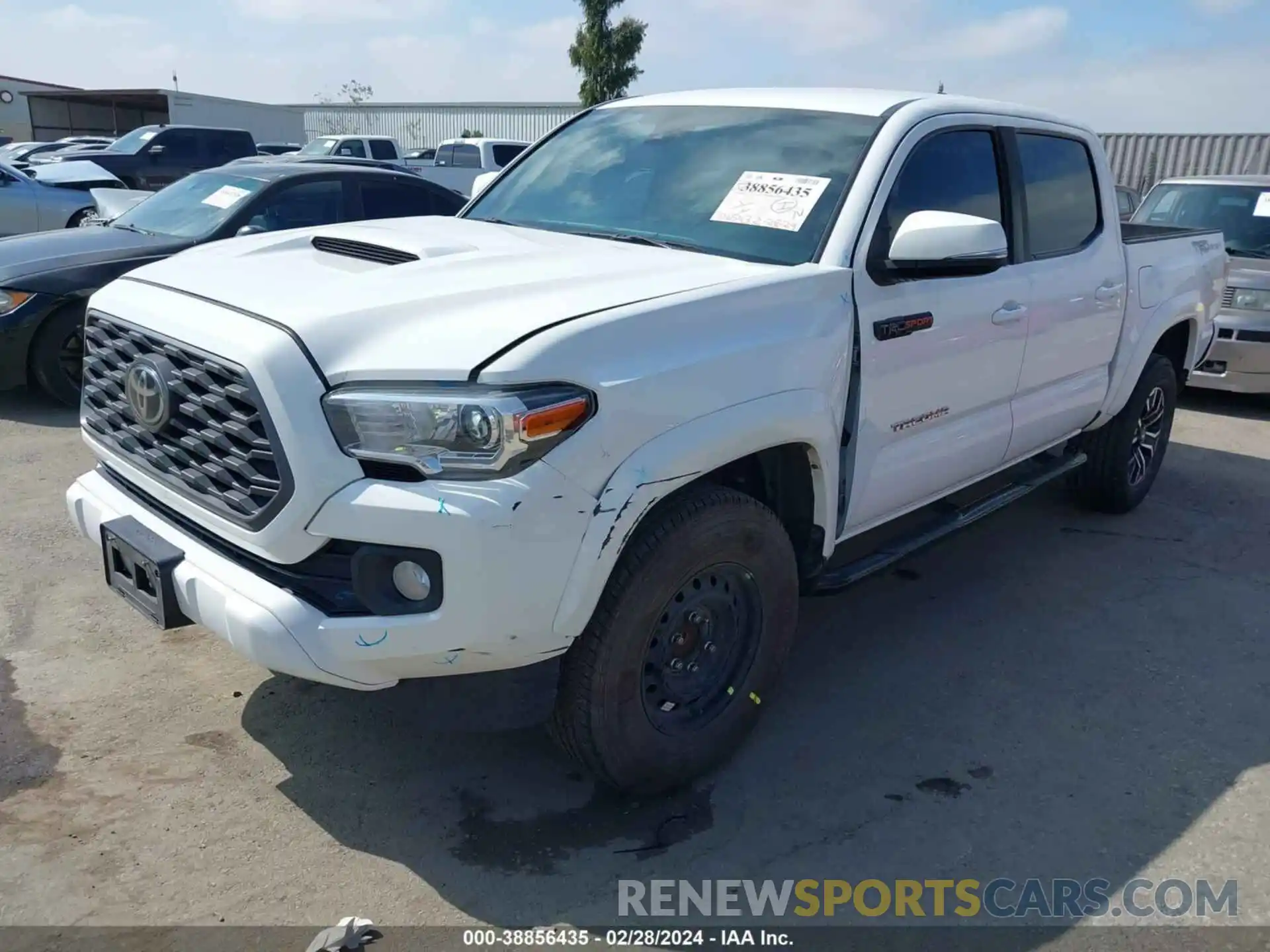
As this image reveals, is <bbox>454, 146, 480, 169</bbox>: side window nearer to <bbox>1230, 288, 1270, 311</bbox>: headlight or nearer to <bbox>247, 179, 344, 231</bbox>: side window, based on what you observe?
<bbox>247, 179, 344, 231</bbox>: side window

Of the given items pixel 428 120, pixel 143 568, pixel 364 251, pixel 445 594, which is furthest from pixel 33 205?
pixel 428 120

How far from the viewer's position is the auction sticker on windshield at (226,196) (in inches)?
274

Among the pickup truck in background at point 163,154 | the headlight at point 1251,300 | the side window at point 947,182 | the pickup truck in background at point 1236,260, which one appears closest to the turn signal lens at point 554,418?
the side window at point 947,182

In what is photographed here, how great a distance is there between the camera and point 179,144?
1789 cm

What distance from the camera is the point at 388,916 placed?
2490 millimetres

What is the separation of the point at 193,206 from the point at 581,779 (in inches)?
224

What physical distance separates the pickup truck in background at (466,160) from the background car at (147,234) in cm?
1120

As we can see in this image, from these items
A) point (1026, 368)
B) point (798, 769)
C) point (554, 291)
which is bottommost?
point (798, 769)

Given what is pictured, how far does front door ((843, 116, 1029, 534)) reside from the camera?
3.19 m

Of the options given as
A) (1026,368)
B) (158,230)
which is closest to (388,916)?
(1026,368)

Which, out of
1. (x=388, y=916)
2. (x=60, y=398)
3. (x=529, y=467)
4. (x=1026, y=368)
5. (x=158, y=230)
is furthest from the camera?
(x=158, y=230)

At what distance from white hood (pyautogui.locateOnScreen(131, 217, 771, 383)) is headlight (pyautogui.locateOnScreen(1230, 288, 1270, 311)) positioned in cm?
657

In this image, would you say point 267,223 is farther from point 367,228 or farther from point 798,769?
point 798,769

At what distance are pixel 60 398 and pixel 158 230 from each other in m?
1.32
